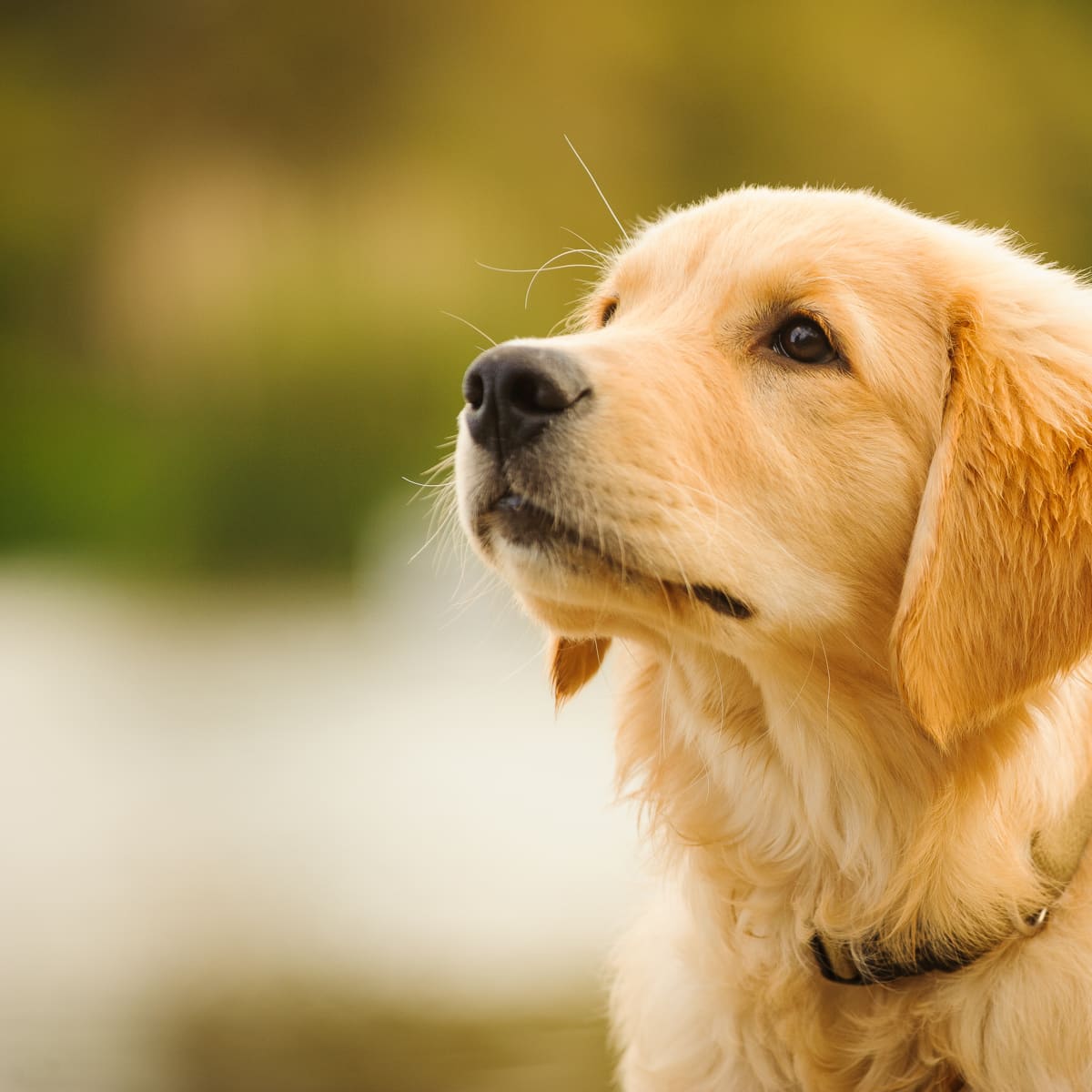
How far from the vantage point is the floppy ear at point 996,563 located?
1.69 metres

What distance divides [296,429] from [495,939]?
13.8 ft

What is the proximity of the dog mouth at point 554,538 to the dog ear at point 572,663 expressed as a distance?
538mm

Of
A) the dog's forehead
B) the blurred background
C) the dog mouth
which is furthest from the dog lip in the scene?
the blurred background

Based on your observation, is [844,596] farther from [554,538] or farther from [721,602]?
[554,538]

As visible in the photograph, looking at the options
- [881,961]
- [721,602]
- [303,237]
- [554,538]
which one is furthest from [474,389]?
[303,237]

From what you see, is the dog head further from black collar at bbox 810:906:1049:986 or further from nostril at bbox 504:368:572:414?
black collar at bbox 810:906:1049:986

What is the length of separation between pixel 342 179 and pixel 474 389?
594cm

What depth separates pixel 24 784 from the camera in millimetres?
5402

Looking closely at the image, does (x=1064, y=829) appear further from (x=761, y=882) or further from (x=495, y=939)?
(x=495, y=939)

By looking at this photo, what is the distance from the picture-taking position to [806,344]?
6.04 feet

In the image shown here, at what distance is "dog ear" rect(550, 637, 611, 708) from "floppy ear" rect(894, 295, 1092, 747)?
2.23ft

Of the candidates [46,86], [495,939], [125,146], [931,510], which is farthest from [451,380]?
[931,510]

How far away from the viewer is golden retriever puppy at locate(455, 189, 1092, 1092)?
1687 millimetres

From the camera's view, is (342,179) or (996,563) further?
(342,179)
